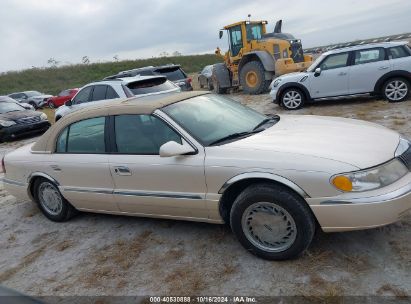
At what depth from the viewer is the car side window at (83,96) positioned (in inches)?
422

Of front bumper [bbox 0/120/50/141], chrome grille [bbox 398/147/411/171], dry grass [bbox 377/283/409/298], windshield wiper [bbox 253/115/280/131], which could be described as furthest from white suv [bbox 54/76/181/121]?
dry grass [bbox 377/283/409/298]

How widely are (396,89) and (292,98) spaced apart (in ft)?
8.84

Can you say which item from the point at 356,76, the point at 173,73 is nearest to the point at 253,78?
the point at 173,73

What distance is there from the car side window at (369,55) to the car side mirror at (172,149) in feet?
26.8

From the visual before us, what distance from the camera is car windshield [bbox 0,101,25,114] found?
14.0 meters

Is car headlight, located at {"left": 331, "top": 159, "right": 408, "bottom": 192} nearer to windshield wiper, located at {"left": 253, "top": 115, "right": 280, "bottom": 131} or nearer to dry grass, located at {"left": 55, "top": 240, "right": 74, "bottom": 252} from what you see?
windshield wiper, located at {"left": 253, "top": 115, "right": 280, "bottom": 131}

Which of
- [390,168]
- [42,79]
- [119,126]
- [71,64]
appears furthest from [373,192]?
[71,64]

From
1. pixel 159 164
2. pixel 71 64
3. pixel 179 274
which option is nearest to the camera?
pixel 179 274

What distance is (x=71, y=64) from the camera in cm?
5309

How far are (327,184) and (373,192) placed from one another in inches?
14.0

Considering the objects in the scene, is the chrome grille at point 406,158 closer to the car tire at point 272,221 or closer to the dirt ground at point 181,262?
the dirt ground at point 181,262

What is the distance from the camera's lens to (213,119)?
13.7ft

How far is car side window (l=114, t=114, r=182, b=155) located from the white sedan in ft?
0.04

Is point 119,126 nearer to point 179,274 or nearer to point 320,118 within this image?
point 179,274
